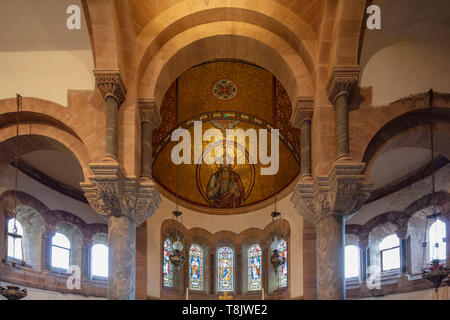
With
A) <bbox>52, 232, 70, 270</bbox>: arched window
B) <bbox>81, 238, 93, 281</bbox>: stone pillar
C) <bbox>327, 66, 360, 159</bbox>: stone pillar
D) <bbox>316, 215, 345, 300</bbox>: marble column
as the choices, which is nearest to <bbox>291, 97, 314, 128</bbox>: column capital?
<bbox>327, 66, 360, 159</bbox>: stone pillar

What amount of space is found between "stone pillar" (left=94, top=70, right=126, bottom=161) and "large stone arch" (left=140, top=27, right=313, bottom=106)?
88 cm

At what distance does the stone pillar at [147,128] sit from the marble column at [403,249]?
8.99 meters

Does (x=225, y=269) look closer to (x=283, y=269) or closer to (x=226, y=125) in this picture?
(x=283, y=269)

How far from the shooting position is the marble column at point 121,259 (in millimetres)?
11484

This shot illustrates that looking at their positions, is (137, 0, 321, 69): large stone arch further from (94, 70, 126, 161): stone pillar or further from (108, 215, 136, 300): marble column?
(108, 215, 136, 300): marble column

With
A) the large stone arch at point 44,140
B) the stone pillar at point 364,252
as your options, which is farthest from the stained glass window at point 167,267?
the large stone arch at point 44,140

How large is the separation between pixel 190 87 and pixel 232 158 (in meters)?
3.30

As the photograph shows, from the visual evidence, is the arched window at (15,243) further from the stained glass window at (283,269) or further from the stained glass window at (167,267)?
the stained glass window at (283,269)

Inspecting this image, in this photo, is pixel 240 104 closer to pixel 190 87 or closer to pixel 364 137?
pixel 190 87

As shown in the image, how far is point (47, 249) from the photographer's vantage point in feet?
60.0

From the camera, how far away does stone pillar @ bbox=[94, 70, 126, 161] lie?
12.0 m

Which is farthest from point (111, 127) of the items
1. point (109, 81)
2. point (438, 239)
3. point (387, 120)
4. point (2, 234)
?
point (438, 239)

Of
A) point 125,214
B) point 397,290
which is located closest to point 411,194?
point 397,290

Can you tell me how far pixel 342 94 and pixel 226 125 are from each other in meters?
9.79
